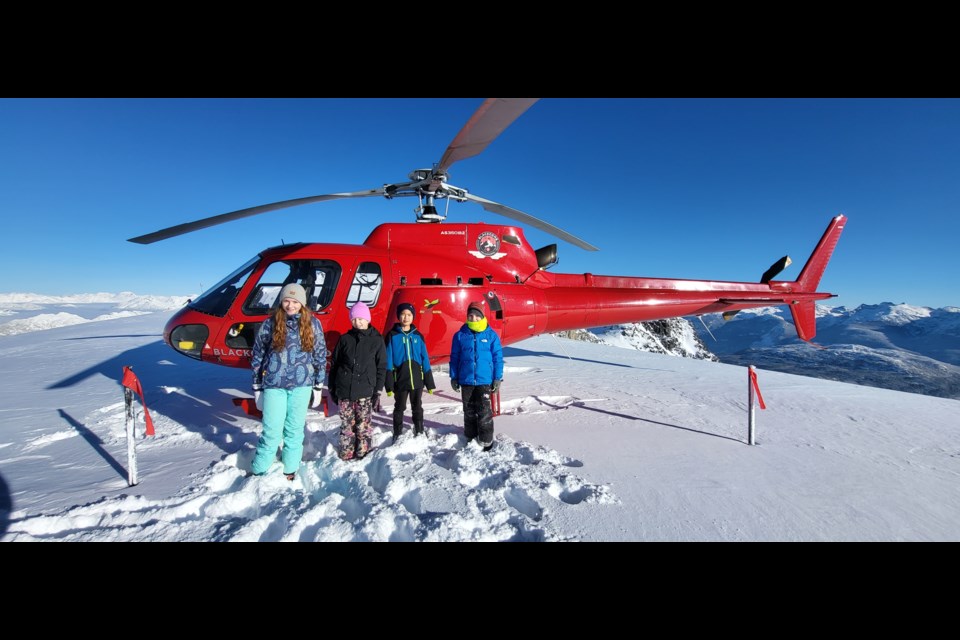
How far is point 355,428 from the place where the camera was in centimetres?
364

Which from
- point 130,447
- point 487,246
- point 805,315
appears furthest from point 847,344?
point 130,447

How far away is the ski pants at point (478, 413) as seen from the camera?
3832 mm

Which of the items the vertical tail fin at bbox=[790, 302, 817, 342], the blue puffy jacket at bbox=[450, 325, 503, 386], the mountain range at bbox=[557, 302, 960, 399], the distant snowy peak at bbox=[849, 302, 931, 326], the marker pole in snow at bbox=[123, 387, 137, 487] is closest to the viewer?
the marker pole in snow at bbox=[123, 387, 137, 487]

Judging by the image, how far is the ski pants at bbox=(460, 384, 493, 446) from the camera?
151 inches

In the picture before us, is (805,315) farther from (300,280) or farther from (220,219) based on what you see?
(220,219)

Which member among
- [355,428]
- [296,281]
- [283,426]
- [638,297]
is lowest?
[355,428]

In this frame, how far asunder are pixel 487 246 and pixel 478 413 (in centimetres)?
287

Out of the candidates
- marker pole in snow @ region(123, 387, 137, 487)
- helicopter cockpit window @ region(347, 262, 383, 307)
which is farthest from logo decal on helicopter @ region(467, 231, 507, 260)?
marker pole in snow @ region(123, 387, 137, 487)

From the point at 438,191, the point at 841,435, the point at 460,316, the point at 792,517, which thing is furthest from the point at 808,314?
the point at 438,191

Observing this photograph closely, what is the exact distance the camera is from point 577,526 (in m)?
2.40

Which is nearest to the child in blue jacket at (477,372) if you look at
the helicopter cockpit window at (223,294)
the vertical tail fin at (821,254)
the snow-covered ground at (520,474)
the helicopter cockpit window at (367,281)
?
the snow-covered ground at (520,474)

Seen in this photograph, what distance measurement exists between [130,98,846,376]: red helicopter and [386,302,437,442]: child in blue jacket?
81 cm

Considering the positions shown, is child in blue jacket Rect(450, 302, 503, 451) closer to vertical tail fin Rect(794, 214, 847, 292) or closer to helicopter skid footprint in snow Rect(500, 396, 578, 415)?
helicopter skid footprint in snow Rect(500, 396, 578, 415)

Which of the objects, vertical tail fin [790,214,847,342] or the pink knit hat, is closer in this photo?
the pink knit hat
